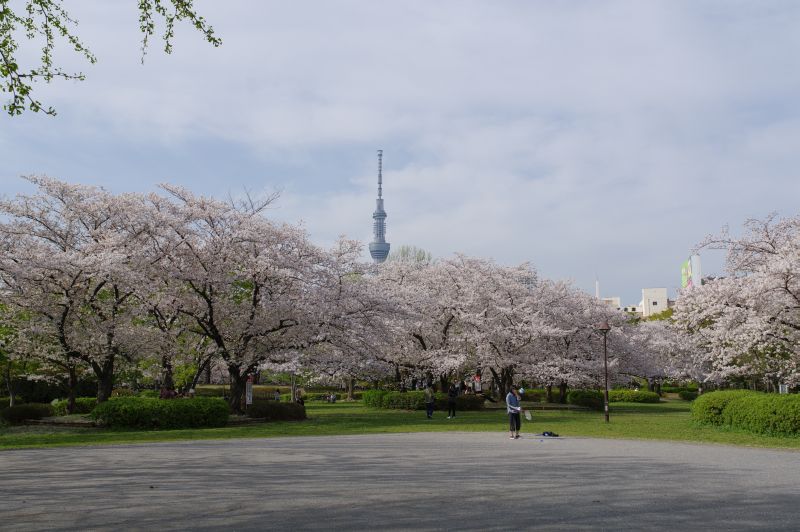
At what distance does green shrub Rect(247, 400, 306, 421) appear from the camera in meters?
29.5

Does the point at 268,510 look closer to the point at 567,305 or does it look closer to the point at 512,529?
the point at 512,529

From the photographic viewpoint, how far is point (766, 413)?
20.4m

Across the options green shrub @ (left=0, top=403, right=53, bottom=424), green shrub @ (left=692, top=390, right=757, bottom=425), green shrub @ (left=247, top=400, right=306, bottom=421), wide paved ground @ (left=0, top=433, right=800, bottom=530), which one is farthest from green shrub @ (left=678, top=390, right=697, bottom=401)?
green shrub @ (left=0, top=403, right=53, bottom=424)

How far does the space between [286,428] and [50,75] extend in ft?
54.0

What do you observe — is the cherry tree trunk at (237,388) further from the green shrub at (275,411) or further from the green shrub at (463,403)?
the green shrub at (463,403)

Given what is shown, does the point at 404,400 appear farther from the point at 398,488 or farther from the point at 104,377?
the point at 398,488

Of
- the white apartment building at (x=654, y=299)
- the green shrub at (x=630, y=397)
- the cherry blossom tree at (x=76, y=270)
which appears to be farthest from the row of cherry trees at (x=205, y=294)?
the white apartment building at (x=654, y=299)

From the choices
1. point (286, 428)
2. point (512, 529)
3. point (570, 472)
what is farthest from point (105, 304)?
point (512, 529)

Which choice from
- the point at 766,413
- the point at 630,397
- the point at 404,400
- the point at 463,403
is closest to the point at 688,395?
the point at 630,397

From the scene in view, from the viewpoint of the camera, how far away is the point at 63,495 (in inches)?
386

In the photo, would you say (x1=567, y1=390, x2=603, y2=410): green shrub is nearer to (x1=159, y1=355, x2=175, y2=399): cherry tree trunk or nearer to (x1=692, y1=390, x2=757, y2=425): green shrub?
(x1=692, y1=390, x2=757, y2=425): green shrub

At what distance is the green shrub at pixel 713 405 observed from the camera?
23438mm

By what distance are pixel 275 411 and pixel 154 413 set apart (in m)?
6.24

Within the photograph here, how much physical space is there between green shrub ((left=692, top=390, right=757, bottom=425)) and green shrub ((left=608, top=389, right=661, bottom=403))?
32802mm
